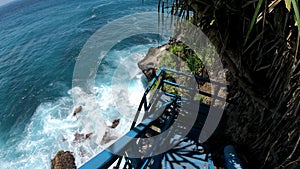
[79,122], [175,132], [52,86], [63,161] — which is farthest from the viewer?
[52,86]

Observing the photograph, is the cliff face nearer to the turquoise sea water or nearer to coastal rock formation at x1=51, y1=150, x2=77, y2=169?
the turquoise sea water

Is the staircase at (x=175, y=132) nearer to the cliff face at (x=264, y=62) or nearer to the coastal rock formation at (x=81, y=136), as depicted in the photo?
the cliff face at (x=264, y=62)

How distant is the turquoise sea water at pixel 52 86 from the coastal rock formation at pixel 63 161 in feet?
0.88

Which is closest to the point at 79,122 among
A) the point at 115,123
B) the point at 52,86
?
the point at 115,123

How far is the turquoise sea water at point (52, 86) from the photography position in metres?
Result: 9.86

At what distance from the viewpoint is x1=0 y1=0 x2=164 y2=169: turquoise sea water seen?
9.86 m

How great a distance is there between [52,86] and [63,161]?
679 centimetres

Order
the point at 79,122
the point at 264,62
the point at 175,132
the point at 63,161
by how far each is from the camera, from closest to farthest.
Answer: the point at 264,62 → the point at 175,132 → the point at 63,161 → the point at 79,122

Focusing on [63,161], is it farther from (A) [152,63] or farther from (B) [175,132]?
(B) [175,132]

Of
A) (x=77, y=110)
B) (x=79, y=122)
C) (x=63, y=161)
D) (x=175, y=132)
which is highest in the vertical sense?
(x=175, y=132)

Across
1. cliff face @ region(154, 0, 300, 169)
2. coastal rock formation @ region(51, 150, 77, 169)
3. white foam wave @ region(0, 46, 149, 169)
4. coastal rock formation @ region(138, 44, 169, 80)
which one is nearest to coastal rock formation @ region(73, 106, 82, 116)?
white foam wave @ region(0, 46, 149, 169)

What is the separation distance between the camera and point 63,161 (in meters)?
8.56

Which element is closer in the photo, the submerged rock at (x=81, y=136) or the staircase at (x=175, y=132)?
the staircase at (x=175, y=132)

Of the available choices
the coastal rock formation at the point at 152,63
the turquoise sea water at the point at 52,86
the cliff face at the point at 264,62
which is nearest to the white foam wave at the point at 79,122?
the turquoise sea water at the point at 52,86
